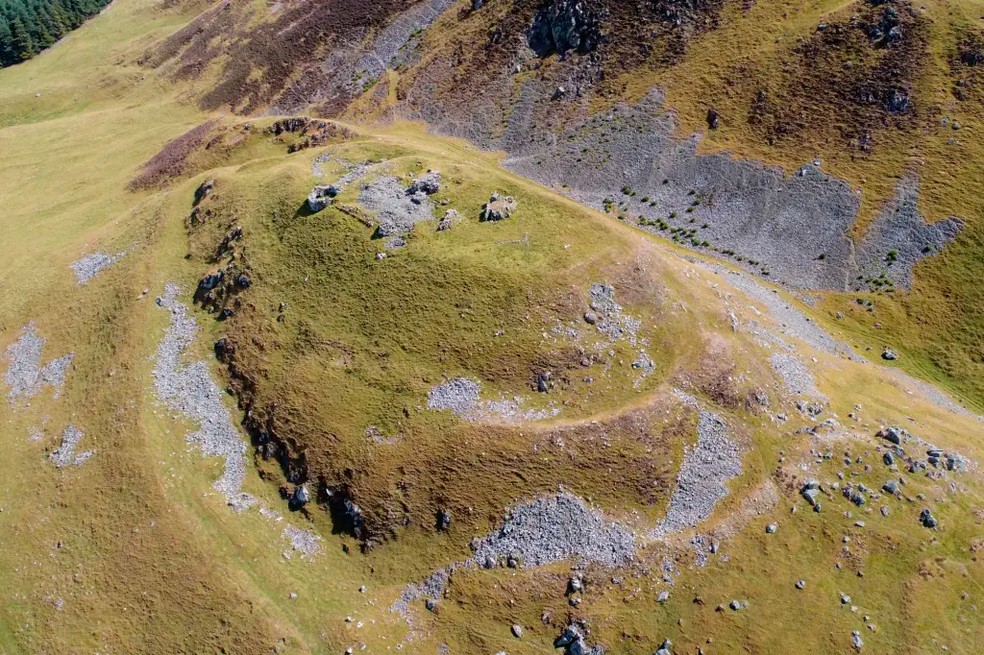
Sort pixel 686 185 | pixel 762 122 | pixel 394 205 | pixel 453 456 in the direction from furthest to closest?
pixel 762 122, pixel 686 185, pixel 394 205, pixel 453 456

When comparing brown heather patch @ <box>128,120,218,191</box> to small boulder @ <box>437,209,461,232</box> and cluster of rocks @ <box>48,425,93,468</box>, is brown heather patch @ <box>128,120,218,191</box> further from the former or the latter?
small boulder @ <box>437,209,461,232</box>

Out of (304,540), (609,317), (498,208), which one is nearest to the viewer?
(304,540)

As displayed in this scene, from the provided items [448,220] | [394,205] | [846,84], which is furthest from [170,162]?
[846,84]

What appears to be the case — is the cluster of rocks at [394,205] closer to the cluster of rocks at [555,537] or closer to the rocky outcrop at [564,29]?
the cluster of rocks at [555,537]

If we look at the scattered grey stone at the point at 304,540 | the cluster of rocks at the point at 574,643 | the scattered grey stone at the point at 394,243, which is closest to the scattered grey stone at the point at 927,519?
the cluster of rocks at the point at 574,643

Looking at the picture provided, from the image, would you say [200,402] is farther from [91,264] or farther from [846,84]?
[846,84]

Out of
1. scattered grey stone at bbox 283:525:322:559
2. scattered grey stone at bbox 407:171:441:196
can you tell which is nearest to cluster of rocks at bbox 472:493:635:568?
scattered grey stone at bbox 283:525:322:559

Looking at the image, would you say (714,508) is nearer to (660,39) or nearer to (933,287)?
(933,287)
